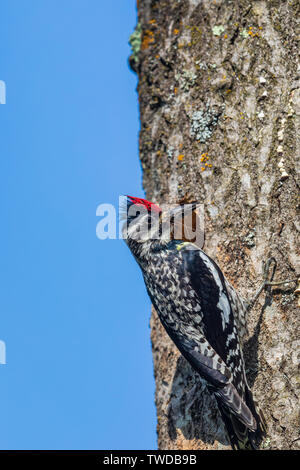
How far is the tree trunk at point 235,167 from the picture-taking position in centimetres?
331

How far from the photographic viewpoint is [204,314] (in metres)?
3.51

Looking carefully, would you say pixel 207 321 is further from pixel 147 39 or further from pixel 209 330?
pixel 147 39

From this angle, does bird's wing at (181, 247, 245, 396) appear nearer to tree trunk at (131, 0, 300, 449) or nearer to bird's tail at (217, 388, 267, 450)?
tree trunk at (131, 0, 300, 449)

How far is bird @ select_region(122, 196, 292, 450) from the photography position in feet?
10.5

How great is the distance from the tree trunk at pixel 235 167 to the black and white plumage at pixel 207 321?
0.31 ft

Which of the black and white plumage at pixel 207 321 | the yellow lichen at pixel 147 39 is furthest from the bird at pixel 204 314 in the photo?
the yellow lichen at pixel 147 39

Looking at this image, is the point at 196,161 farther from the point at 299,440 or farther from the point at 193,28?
the point at 299,440

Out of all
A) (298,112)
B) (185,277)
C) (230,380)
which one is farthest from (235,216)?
(230,380)

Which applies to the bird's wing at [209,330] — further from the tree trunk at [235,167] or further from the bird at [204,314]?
the tree trunk at [235,167]

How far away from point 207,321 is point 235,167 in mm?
923

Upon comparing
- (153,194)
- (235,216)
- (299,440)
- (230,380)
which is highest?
(153,194)

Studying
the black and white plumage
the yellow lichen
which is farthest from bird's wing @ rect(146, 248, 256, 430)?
the yellow lichen

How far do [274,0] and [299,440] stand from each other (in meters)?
2.53

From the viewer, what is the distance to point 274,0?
369 cm
